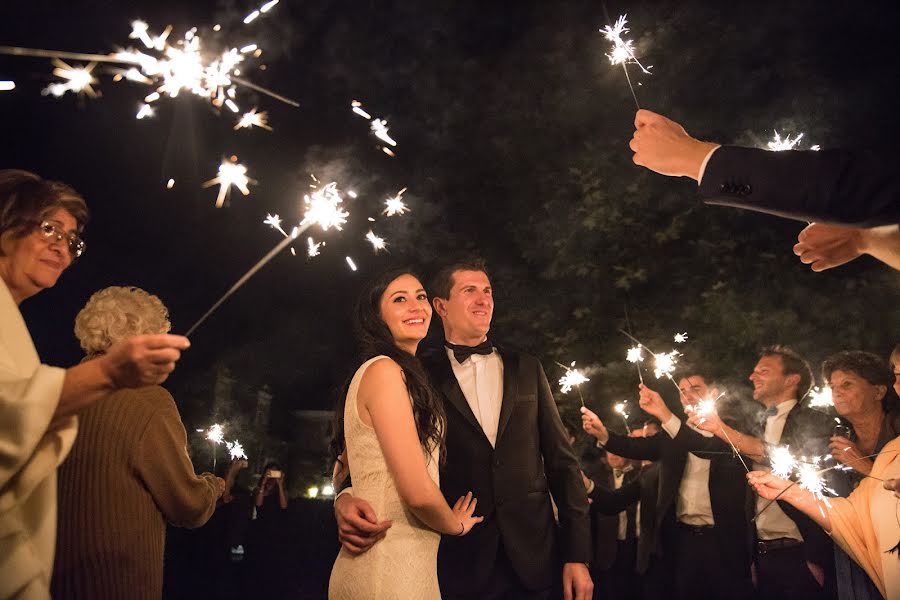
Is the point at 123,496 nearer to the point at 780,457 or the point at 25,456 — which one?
the point at 25,456

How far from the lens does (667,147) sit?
7.25 feet

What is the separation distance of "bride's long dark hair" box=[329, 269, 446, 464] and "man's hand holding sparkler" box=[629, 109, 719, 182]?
148 cm

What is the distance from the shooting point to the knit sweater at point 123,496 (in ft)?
9.33

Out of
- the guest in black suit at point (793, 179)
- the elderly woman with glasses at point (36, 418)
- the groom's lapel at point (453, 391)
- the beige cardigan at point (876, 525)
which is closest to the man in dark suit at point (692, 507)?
the groom's lapel at point (453, 391)

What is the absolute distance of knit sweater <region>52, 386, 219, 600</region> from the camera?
284cm

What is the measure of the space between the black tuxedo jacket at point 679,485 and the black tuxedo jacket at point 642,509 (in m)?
0.06

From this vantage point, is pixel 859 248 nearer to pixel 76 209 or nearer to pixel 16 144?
pixel 76 209

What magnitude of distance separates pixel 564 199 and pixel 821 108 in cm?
448

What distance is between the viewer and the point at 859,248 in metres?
2.44

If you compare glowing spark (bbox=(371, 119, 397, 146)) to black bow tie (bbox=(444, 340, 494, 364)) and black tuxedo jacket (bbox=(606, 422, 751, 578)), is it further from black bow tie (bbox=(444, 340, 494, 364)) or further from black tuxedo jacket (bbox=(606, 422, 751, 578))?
black tuxedo jacket (bbox=(606, 422, 751, 578))

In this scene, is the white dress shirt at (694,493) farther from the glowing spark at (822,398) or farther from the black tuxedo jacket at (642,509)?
the glowing spark at (822,398)

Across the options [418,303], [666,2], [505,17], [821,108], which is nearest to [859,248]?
[418,303]

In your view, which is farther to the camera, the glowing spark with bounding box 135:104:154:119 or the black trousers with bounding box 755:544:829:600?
the black trousers with bounding box 755:544:829:600

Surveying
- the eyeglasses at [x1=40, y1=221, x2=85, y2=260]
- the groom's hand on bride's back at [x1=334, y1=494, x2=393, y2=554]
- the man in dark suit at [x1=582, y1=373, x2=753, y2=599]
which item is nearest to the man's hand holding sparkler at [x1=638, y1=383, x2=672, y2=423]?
the man in dark suit at [x1=582, y1=373, x2=753, y2=599]
